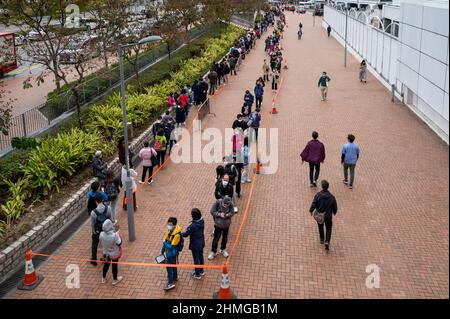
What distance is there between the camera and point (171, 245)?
8906mm

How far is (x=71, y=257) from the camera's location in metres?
10.4

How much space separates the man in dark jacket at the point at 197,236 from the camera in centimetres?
898

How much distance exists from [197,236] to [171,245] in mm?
502

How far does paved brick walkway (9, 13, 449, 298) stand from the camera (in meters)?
9.09

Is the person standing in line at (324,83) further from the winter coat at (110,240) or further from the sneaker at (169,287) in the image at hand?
the winter coat at (110,240)

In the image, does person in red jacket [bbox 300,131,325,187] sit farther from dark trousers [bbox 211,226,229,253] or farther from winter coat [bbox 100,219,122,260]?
winter coat [bbox 100,219,122,260]

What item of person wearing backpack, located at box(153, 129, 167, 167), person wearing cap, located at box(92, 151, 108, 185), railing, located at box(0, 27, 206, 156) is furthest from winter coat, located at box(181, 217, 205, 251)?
railing, located at box(0, 27, 206, 156)

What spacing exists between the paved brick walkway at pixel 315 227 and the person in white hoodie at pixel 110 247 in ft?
0.91

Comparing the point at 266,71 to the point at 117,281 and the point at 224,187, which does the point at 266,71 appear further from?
the point at 117,281

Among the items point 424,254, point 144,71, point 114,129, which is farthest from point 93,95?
point 424,254

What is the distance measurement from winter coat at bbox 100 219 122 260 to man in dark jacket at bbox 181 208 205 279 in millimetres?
1211

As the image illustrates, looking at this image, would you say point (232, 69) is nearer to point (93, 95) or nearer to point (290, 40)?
point (93, 95)

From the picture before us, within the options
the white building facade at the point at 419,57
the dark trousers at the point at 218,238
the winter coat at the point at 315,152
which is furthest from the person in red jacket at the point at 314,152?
the white building facade at the point at 419,57
